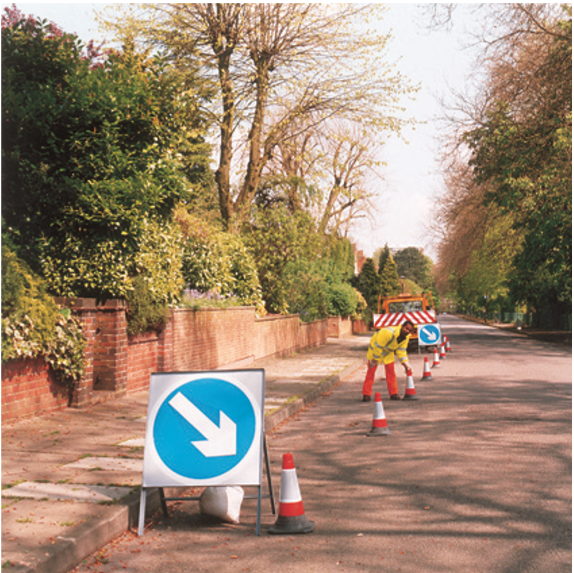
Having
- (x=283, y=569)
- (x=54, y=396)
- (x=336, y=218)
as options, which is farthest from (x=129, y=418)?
(x=336, y=218)

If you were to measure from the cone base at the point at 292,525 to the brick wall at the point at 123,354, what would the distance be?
5063mm

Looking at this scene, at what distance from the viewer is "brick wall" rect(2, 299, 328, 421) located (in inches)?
380

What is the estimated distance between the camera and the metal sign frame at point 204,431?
5602mm

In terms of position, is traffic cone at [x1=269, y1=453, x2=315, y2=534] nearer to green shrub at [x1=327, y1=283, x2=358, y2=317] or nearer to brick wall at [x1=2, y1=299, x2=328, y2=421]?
brick wall at [x1=2, y1=299, x2=328, y2=421]

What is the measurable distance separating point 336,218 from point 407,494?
37463 millimetres

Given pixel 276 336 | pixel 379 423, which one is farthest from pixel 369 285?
pixel 379 423

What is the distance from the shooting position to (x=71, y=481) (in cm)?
637

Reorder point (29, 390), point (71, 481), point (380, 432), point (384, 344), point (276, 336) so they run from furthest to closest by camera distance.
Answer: point (276, 336) < point (384, 344) < point (29, 390) < point (380, 432) < point (71, 481)

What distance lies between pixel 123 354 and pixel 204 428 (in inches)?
259

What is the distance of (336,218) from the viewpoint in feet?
142

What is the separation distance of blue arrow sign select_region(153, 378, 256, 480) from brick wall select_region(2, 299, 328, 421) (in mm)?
4130

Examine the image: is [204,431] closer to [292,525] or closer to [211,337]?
[292,525]

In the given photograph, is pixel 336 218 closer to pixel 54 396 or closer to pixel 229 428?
pixel 54 396

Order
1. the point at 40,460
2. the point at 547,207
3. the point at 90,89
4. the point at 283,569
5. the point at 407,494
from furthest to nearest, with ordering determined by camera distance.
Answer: the point at 547,207 → the point at 90,89 → the point at 40,460 → the point at 407,494 → the point at 283,569
